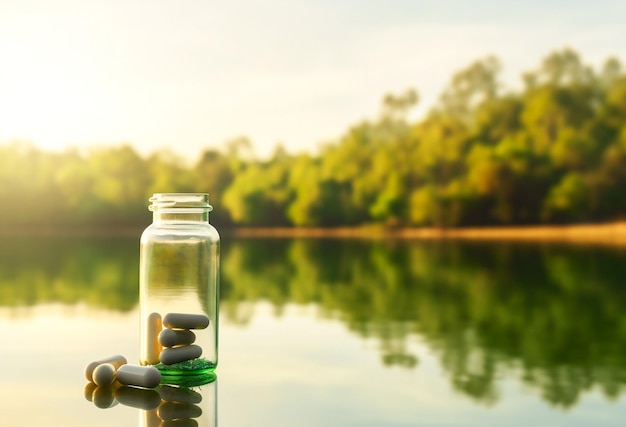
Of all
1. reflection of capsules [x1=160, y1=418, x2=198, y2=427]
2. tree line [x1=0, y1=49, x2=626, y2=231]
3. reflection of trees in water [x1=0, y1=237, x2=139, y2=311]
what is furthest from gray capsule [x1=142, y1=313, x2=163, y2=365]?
tree line [x1=0, y1=49, x2=626, y2=231]

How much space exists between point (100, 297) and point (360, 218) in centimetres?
1838

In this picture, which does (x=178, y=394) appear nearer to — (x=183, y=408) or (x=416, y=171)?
(x=183, y=408)

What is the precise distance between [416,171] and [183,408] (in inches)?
875

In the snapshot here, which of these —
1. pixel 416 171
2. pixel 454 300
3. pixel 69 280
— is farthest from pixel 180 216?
pixel 416 171

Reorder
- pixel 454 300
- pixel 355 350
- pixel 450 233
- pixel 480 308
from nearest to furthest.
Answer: pixel 355 350 → pixel 480 308 → pixel 454 300 → pixel 450 233

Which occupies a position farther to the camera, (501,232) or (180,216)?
(501,232)

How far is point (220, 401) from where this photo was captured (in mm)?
1773

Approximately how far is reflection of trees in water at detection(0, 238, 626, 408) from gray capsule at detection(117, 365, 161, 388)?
0.80m

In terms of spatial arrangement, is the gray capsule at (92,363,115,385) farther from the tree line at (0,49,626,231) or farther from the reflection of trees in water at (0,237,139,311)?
the tree line at (0,49,626,231)

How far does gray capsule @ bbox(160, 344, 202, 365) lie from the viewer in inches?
71.1

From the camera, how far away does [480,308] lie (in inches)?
171

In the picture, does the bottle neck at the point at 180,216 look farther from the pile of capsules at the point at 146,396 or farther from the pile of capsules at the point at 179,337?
the pile of capsules at the point at 146,396

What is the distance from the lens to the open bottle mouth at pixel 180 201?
1.89 m

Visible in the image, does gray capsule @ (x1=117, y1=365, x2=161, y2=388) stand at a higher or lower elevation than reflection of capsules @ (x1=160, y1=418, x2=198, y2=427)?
higher
